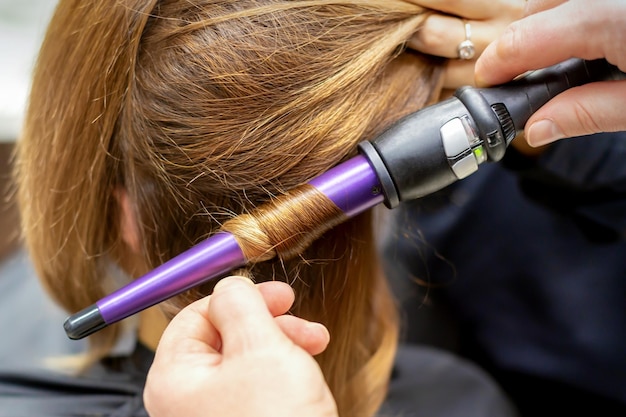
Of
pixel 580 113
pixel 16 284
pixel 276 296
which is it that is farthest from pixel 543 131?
pixel 16 284

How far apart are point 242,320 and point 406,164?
0.20 meters

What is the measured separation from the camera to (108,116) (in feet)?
1.89

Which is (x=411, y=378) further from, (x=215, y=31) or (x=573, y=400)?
(x=215, y=31)

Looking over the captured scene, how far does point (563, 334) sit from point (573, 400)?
0.14 m

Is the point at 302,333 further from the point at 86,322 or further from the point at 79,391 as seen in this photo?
the point at 79,391

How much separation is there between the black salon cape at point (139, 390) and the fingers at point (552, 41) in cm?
60

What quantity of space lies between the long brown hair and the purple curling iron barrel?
0.03 meters

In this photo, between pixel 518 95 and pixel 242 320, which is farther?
pixel 518 95

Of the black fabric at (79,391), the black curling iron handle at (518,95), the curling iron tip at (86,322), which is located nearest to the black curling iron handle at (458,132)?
the black curling iron handle at (518,95)

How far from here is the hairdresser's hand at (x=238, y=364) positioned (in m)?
0.39

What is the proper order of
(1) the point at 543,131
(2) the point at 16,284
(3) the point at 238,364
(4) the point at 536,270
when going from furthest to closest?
(2) the point at 16,284 → (4) the point at 536,270 → (1) the point at 543,131 → (3) the point at 238,364

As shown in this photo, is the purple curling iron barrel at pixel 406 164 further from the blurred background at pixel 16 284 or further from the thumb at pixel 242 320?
the blurred background at pixel 16 284

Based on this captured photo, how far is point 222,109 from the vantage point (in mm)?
529

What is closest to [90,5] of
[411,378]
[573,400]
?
[411,378]
